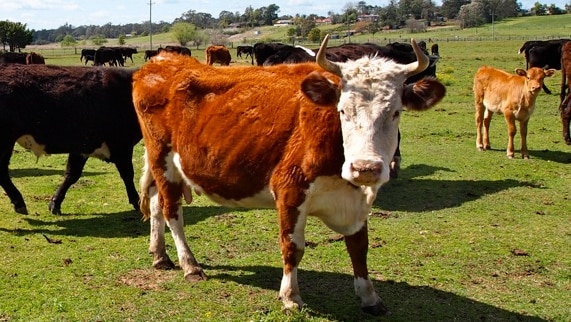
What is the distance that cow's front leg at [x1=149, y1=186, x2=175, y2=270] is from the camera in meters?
6.70

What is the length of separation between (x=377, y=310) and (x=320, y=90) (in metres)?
1.89

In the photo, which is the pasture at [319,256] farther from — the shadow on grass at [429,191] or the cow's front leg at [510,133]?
the cow's front leg at [510,133]

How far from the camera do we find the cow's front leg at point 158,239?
670 cm

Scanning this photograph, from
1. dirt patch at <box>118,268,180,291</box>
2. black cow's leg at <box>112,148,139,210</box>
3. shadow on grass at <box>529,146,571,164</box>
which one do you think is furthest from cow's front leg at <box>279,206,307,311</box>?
shadow on grass at <box>529,146,571,164</box>

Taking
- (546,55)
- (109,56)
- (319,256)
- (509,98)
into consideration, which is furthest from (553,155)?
(109,56)

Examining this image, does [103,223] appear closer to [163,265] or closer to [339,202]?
[163,265]

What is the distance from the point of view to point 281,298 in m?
5.57

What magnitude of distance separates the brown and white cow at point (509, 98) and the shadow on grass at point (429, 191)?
2.28 metres

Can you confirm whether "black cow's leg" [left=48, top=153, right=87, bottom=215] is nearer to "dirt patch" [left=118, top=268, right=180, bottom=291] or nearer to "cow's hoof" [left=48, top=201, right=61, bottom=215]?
"cow's hoof" [left=48, top=201, right=61, bottom=215]

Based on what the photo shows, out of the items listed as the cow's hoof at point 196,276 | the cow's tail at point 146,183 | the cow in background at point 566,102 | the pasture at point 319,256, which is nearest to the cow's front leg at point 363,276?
the pasture at point 319,256

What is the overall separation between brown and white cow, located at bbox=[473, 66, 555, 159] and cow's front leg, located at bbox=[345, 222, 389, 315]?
7795 mm

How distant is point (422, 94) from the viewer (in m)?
5.12

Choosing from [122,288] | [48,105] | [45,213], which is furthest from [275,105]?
[45,213]

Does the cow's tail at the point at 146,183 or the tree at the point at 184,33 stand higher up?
the tree at the point at 184,33
